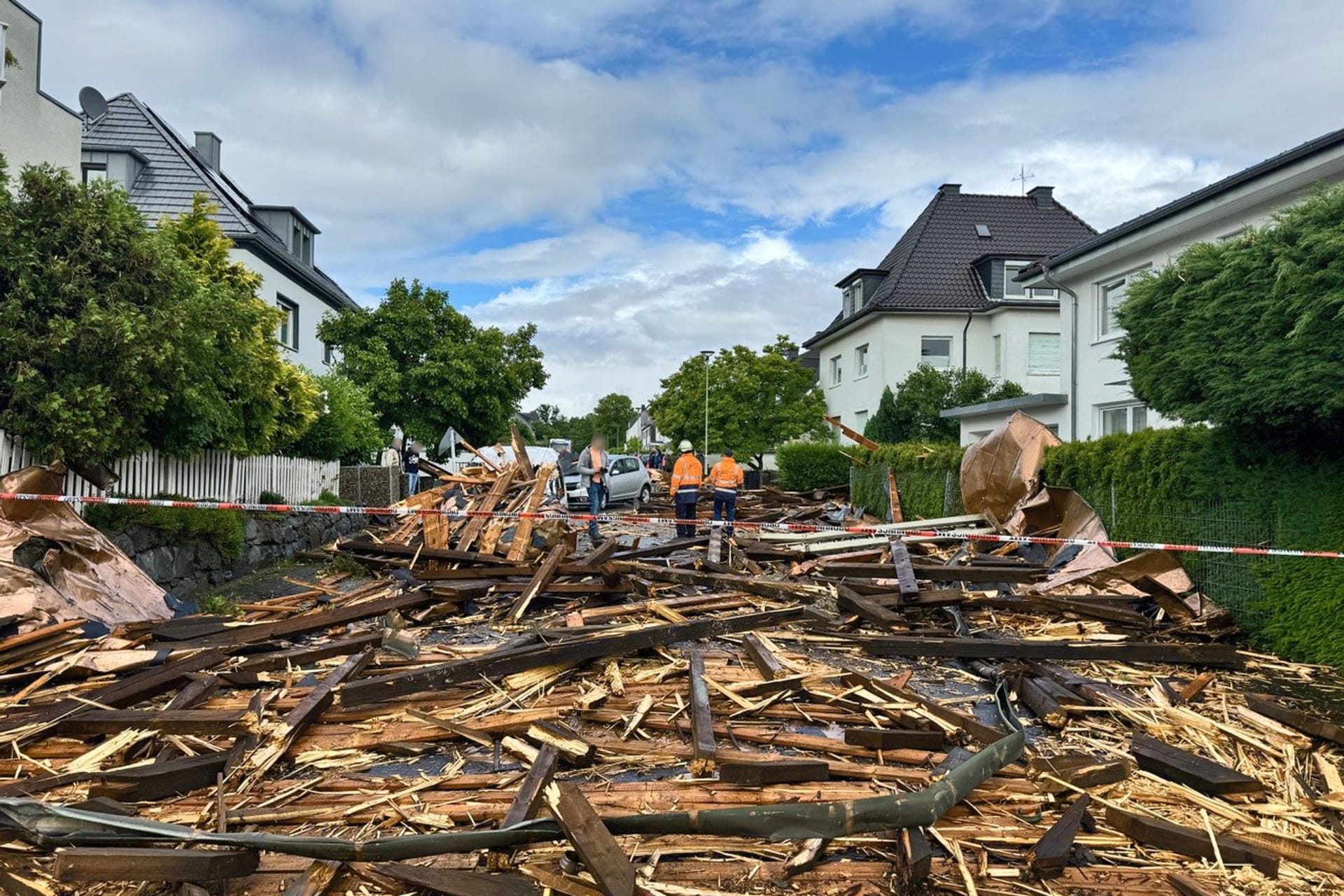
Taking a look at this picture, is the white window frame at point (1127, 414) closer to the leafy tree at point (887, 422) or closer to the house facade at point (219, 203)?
the leafy tree at point (887, 422)

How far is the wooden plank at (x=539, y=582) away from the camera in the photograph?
29.9ft

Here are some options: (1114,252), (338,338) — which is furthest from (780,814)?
(338,338)

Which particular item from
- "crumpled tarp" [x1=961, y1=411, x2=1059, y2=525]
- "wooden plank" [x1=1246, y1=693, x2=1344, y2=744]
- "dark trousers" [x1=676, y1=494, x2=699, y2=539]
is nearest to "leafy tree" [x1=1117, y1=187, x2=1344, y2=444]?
"wooden plank" [x1=1246, y1=693, x2=1344, y2=744]

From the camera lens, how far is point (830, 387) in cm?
4431

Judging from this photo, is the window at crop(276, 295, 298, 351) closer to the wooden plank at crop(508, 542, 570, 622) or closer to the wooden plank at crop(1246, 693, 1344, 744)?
the wooden plank at crop(508, 542, 570, 622)

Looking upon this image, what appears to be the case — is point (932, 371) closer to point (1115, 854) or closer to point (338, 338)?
point (338, 338)

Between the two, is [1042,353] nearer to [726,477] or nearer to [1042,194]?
[1042,194]

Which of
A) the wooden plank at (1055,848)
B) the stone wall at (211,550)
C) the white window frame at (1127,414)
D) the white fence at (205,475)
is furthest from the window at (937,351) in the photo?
the wooden plank at (1055,848)

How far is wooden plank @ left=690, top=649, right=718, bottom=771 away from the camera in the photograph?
4793 millimetres

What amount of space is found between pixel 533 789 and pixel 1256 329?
7.68 meters

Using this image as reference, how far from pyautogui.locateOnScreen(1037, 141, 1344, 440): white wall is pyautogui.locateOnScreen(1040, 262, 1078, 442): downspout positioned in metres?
0.04

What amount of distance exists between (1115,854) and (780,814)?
155 centimetres

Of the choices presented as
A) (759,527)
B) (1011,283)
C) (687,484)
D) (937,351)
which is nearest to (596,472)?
(687,484)

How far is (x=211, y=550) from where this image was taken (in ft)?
37.8
